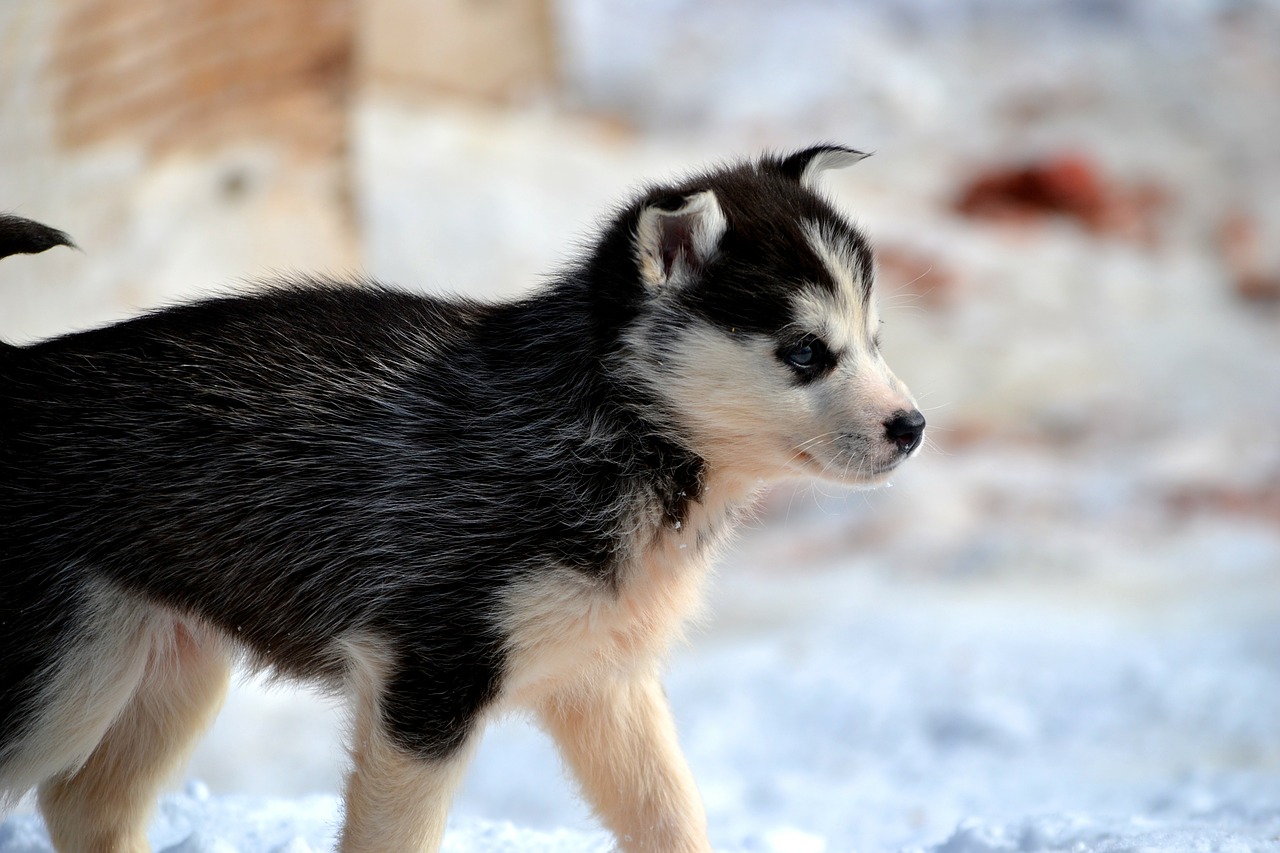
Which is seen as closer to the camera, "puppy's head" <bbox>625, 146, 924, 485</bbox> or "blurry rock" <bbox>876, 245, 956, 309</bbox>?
"puppy's head" <bbox>625, 146, 924, 485</bbox>

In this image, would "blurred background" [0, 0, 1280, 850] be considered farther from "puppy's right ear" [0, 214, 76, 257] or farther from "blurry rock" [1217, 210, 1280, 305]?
"puppy's right ear" [0, 214, 76, 257]

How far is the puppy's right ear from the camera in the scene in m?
3.94

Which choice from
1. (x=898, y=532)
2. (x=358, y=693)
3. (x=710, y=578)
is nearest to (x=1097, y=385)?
(x=898, y=532)

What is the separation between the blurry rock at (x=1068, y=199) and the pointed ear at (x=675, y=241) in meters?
13.2

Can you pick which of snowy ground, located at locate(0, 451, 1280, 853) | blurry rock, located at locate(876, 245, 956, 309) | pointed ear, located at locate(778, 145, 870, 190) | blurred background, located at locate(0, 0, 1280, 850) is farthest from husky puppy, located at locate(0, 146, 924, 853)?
blurry rock, located at locate(876, 245, 956, 309)

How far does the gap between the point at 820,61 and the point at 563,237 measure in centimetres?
726

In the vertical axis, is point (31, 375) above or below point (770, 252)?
below

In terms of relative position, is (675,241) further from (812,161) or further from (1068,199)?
(1068,199)

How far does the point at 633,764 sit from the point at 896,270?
440 inches

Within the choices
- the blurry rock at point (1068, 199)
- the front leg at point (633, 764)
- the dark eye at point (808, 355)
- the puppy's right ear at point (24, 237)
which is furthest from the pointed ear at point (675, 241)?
the blurry rock at point (1068, 199)

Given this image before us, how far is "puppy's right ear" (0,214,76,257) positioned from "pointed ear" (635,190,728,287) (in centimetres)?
158

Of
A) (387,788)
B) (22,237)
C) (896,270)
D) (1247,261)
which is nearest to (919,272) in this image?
(896,270)

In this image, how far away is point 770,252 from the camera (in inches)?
147

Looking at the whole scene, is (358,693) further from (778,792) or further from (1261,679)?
(1261,679)
